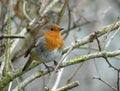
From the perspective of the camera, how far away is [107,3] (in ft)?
22.4

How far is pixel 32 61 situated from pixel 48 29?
0.29 metres

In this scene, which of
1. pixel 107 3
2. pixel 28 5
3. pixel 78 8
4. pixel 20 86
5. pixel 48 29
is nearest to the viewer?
pixel 20 86

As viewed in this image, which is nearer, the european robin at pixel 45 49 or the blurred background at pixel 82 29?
the european robin at pixel 45 49

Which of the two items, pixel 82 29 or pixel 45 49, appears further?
pixel 82 29

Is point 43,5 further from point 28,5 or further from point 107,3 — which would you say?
point 107,3

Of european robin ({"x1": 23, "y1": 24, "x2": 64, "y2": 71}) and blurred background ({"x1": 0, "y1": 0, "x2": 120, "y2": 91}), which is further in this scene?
blurred background ({"x1": 0, "y1": 0, "x2": 120, "y2": 91})

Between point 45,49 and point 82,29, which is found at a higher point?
point 45,49

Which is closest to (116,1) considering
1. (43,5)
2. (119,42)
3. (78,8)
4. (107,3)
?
(107,3)

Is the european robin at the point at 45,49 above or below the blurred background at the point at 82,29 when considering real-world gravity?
above

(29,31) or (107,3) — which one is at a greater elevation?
(29,31)

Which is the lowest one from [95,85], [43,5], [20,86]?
[95,85]

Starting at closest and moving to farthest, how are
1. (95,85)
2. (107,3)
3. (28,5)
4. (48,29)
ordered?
(48,29)
(28,5)
(107,3)
(95,85)

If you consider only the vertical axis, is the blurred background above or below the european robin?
below

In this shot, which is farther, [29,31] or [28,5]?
[28,5]
